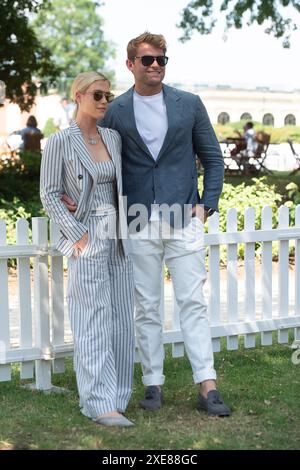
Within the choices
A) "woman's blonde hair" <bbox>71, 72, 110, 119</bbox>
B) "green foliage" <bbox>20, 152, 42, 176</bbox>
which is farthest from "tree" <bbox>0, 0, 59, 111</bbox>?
"woman's blonde hair" <bbox>71, 72, 110, 119</bbox>

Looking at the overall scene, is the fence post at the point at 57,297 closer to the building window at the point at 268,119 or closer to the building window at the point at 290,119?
the building window at the point at 290,119

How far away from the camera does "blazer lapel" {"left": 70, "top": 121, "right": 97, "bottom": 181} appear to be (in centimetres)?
478

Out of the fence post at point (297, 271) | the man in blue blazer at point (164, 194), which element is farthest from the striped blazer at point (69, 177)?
the fence post at point (297, 271)

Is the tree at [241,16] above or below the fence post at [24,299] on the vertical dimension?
above

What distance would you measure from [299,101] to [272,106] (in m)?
2.51

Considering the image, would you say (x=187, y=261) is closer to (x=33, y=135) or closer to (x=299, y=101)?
(x=33, y=135)

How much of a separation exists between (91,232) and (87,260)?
0.53ft

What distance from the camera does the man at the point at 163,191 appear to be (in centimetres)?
496

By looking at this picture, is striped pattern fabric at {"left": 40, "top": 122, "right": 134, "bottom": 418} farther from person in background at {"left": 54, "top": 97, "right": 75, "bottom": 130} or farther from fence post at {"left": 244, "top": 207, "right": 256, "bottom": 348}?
person in background at {"left": 54, "top": 97, "right": 75, "bottom": 130}

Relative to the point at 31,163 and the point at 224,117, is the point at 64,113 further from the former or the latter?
the point at 224,117

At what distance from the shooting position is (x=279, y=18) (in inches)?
701

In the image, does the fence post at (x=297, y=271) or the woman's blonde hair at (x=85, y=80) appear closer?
the woman's blonde hair at (x=85, y=80)

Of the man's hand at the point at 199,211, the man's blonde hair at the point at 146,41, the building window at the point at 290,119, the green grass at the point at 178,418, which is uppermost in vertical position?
the building window at the point at 290,119
